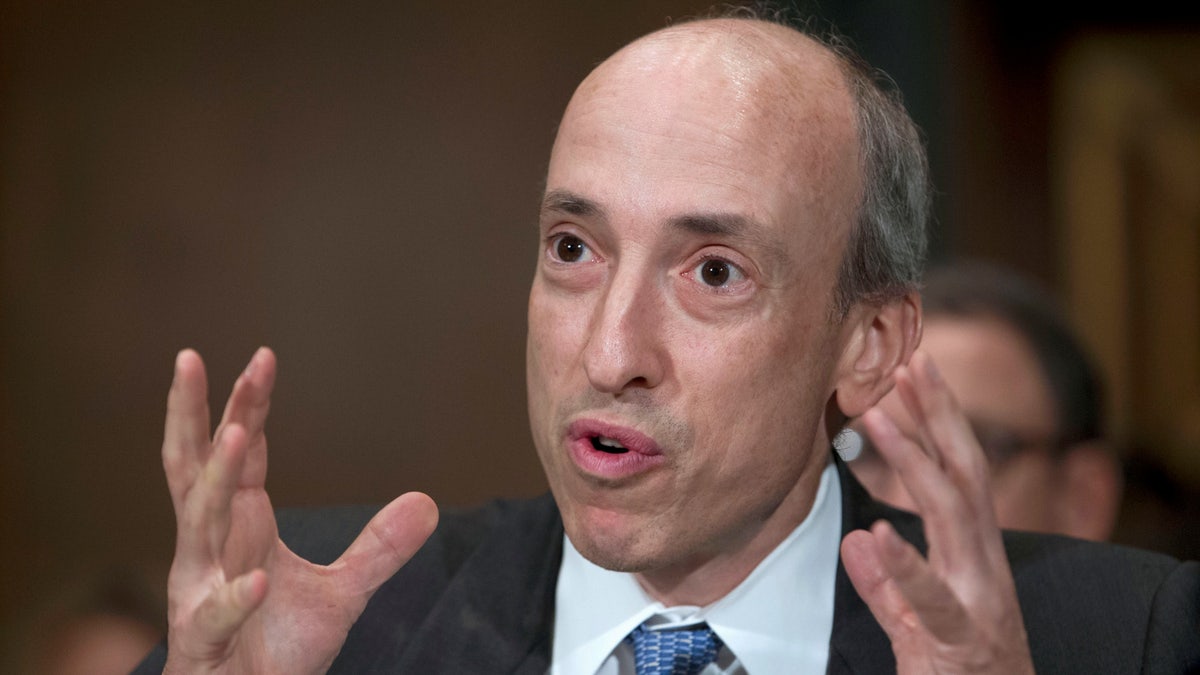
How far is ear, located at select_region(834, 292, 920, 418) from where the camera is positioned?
7.11 ft

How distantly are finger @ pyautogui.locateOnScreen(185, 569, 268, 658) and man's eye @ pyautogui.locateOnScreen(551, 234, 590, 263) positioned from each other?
0.67 metres

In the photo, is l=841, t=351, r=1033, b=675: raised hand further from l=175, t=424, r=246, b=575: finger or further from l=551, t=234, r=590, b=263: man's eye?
l=175, t=424, r=246, b=575: finger

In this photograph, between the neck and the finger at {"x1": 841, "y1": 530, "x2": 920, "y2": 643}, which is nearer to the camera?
the finger at {"x1": 841, "y1": 530, "x2": 920, "y2": 643}

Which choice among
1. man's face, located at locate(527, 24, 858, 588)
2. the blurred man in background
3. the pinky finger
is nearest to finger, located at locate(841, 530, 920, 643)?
man's face, located at locate(527, 24, 858, 588)

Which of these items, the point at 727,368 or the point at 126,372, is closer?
the point at 727,368

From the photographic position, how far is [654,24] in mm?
4688

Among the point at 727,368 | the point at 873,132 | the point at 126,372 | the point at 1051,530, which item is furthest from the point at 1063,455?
the point at 126,372

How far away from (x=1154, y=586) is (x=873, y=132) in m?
0.82

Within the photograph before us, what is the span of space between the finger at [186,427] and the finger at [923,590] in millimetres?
771

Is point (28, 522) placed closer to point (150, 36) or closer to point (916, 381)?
point (150, 36)

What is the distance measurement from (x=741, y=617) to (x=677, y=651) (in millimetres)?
106

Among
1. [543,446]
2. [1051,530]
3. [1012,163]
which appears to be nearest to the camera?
[543,446]

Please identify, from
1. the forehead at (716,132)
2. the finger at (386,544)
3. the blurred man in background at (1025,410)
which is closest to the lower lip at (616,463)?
the finger at (386,544)

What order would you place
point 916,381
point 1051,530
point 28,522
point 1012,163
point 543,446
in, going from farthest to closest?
1. point 1012,163
2. point 28,522
3. point 1051,530
4. point 543,446
5. point 916,381
